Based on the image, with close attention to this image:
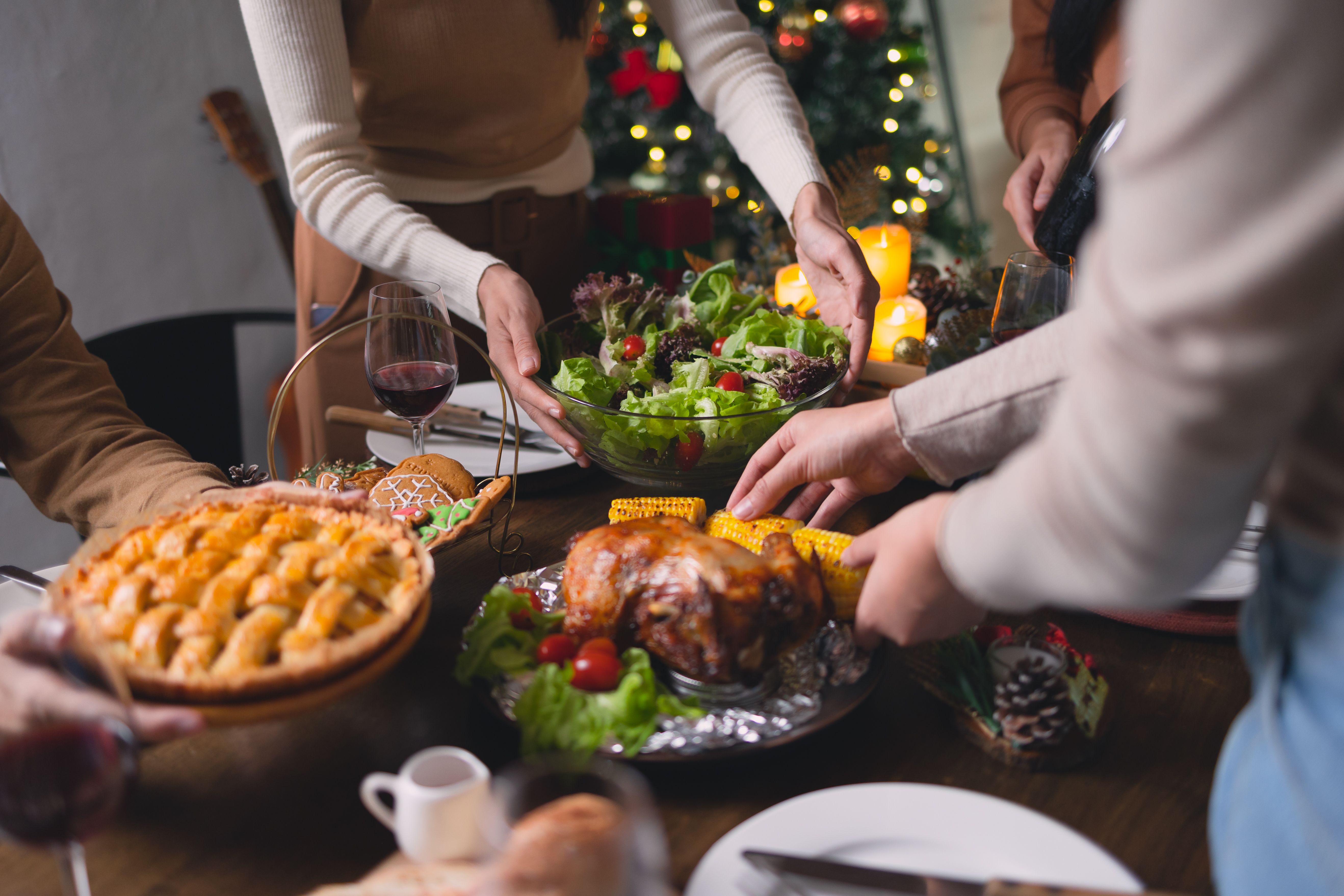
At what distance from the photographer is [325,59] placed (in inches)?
66.0

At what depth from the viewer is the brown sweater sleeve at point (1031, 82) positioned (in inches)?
88.0

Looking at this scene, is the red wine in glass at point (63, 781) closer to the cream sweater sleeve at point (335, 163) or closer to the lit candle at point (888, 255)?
the cream sweater sleeve at point (335, 163)

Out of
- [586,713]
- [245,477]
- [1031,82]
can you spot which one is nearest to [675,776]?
[586,713]

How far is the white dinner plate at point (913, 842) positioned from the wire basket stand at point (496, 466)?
0.64 meters

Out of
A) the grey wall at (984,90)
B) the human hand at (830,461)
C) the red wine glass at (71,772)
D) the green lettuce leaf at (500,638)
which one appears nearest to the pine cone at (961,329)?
the human hand at (830,461)

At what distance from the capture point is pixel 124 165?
3266mm

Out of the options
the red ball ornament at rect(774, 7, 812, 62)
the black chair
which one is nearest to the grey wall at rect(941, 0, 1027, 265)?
the red ball ornament at rect(774, 7, 812, 62)

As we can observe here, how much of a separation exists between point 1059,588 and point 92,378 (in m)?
1.62

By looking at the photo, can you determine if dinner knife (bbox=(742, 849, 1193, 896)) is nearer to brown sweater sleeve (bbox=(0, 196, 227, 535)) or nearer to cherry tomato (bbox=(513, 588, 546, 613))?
cherry tomato (bbox=(513, 588, 546, 613))

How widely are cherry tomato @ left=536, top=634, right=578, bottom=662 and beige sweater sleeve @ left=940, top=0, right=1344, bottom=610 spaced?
1.93ft

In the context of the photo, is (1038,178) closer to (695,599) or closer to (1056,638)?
(1056,638)

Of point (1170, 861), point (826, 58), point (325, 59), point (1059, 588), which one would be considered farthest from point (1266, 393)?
point (826, 58)

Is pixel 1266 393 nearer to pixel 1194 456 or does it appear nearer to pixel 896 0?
pixel 1194 456

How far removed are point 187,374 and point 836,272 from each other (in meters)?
1.65
